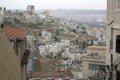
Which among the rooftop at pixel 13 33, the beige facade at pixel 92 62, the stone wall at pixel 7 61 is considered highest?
the rooftop at pixel 13 33

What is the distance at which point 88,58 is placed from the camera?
26031mm

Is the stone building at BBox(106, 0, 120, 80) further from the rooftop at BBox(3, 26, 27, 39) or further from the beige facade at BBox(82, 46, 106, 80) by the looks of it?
the beige facade at BBox(82, 46, 106, 80)

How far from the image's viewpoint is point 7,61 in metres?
6.06

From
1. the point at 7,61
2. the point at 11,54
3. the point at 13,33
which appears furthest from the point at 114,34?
the point at 7,61

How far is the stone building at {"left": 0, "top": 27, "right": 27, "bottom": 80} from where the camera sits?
18.6 feet

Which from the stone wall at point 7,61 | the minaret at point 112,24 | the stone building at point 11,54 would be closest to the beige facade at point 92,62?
the minaret at point 112,24

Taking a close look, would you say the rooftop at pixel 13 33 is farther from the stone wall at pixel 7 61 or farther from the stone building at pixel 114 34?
the stone building at pixel 114 34

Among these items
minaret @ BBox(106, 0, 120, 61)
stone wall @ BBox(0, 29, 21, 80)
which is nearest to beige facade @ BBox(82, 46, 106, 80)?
minaret @ BBox(106, 0, 120, 61)

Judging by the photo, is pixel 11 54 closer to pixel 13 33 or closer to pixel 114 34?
pixel 13 33

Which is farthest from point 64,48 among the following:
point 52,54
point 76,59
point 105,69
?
point 105,69

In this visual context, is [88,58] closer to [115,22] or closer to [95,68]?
[95,68]

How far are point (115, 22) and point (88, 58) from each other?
15.2m

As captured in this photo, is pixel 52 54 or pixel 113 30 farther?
pixel 52 54

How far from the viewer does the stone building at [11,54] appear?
18.6ft
